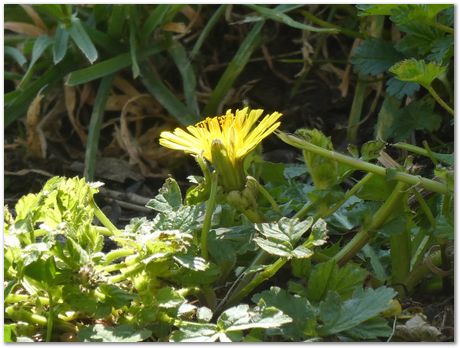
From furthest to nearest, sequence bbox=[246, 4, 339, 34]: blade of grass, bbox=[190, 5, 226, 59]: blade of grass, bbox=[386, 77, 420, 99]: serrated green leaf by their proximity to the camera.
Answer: bbox=[190, 5, 226, 59]: blade of grass, bbox=[246, 4, 339, 34]: blade of grass, bbox=[386, 77, 420, 99]: serrated green leaf

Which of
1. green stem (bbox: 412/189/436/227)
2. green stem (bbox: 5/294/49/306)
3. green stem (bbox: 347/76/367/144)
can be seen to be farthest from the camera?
green stem (bbox: 347/76/367/144)

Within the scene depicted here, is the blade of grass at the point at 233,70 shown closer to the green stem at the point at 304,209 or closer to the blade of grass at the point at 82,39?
the blade of grass at the point at 82,39

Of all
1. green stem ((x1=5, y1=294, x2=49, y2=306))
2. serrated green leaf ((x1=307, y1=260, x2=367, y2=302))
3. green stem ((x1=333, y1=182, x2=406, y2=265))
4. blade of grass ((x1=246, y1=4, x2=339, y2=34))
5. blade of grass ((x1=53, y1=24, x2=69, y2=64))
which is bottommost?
green stem ((x1=5, y1=294, x2=49, y2=306))

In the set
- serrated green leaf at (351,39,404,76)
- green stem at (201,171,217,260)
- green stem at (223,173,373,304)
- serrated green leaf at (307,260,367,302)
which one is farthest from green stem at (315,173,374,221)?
serrated green leaf at (351,39,404,76)

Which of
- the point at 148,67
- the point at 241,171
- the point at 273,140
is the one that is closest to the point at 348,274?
the point at 241,171

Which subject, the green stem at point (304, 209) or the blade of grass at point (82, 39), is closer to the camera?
the green stem at point (304, 209)

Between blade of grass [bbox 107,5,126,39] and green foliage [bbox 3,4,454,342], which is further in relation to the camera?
blade of grass [bbox 107,5,126,39]

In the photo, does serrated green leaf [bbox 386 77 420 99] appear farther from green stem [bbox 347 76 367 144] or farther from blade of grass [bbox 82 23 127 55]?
blade of grass [bbox 82 23 127 55]

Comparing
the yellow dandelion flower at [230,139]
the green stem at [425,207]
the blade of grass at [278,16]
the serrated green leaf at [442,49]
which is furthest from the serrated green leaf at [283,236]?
the blade of grass at [278,16]
